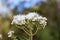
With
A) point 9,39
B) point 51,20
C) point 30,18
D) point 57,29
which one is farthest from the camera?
point 51,20

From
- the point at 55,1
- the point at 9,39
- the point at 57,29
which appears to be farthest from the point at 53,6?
the point at 9,39

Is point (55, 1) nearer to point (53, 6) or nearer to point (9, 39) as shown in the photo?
point (53, 6)

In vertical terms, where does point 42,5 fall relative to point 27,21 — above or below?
above

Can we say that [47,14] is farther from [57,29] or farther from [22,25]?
[22,25]

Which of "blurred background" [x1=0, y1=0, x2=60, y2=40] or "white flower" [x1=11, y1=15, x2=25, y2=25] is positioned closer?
"white flower" [x1=11, y1=15, x2=25, y2=25]

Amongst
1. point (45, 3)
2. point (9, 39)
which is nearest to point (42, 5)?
point (45, 3)

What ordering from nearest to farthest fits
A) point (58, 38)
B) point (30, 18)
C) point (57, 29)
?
point (30, 18), point (58, 38), point (57, 29)

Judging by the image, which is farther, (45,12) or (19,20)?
(45,12)

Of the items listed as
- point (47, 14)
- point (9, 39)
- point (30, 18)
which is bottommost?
point (9, 39)

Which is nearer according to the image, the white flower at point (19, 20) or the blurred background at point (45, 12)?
the white flower at point (19, 20)

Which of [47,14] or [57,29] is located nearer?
[57,29]
